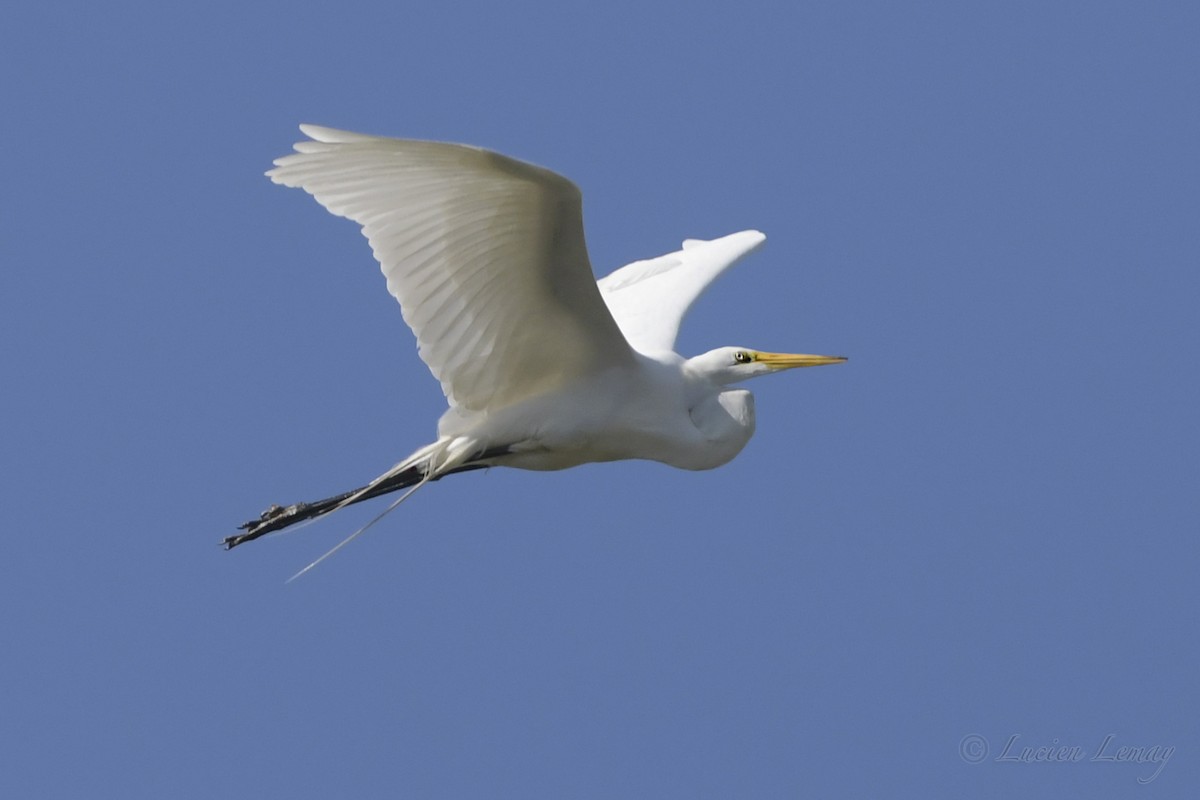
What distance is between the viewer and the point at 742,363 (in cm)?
845

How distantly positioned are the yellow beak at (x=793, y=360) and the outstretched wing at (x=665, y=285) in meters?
0.55

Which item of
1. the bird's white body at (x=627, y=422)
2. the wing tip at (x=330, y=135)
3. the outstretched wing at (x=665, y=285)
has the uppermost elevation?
the wing tip at (x=330, y=135)

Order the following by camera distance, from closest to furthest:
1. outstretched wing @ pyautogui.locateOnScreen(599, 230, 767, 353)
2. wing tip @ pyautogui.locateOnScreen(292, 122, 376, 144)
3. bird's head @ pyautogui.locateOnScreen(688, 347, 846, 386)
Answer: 1. wing tip @ pyautogui.locateOnScreen(292, 122, 376, 144)
2. bird's head @ pyautogui.locateOnScreen(688, 347, 846, 386)
3. outstretched wing @ pyautogui.locateOnScreen(599, 230, 767, 353)

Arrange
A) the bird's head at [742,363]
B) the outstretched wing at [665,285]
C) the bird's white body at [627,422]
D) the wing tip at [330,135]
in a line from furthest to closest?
the outstretched wing at [665,285], the bird's head at [742,363], the bird's white body at [627,422], the wing tip at [330,135]

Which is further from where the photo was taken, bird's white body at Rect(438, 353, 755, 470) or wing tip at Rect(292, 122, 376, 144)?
bird's white body at Rect(438, 353, 755, 470)

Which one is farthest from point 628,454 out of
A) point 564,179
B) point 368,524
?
point 564,179

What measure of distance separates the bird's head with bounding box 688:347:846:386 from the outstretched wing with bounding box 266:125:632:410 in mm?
538

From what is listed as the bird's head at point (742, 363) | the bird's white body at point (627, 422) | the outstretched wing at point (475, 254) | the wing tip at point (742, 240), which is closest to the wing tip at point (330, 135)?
the outstretched wing at point (475, 254)

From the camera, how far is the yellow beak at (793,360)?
850 cm

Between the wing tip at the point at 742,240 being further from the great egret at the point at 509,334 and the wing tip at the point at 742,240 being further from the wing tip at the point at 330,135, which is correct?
the wing tip at the point at 330,135

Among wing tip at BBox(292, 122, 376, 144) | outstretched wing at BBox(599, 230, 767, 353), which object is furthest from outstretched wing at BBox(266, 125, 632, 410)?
outstretched wing at BBox(599, 230, 767, 353)

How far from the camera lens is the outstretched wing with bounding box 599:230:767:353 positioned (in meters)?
9.03

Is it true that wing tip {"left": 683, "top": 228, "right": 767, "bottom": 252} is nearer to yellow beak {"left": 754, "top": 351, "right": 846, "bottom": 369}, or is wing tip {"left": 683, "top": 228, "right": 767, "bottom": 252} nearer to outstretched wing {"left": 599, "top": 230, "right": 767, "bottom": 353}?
outstretched wing {"left": 599, "top": 230, "right": 767, "bottom": 353}

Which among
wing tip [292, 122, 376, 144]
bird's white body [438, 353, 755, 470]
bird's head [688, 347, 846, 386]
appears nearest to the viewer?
wing tip [292, 122, 376, 144]
